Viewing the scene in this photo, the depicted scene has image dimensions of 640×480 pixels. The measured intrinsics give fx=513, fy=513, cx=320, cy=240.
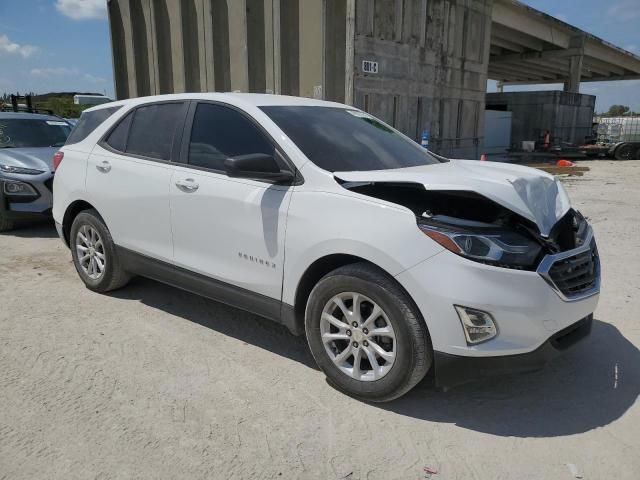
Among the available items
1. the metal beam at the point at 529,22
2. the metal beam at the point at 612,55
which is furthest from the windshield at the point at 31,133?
the metal beam at the point at 612,55

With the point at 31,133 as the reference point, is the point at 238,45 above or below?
above

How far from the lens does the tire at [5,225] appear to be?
7.17 metres

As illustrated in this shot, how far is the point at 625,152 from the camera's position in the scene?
22.9 metres

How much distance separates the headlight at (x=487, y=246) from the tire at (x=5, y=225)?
21.9ft

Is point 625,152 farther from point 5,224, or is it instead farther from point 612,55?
Result: point 5,224

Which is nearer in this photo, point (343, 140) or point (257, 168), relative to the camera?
point (257, 168)

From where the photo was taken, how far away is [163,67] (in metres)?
15.9

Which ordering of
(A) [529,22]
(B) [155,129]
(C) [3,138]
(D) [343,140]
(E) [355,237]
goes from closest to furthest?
(E) [355,237], (D) [343,140], (B) [155,129], (C) [3,138], (A) [529,22]

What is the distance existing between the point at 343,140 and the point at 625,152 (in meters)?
23.8

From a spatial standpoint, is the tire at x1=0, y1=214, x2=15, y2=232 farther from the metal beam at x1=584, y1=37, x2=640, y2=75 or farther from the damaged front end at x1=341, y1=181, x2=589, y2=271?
the metal beam at x1=584, y1=37, x2=640, y2=75

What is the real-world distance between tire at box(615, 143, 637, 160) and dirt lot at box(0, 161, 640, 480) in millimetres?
21820

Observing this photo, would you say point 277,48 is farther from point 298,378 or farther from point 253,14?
point 298,378

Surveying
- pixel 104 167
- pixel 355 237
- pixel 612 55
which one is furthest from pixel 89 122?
pixel 612 55

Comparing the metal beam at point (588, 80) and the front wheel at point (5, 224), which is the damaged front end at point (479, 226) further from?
the metal beam at point (588, 80)
